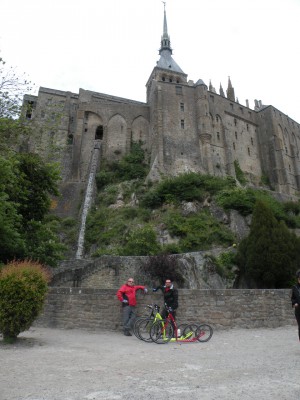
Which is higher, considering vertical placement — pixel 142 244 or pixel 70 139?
pixel 70 139

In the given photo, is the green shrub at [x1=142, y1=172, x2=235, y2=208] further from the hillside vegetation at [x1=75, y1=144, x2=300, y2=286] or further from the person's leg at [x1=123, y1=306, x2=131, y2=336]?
Answer: the person's leg at [x1=123, y1=306, x2=131, y2=336]

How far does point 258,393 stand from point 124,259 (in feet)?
48.6

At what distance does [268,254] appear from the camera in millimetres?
17875

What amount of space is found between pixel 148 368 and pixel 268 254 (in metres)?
14.4

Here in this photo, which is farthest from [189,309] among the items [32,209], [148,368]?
[32,209]

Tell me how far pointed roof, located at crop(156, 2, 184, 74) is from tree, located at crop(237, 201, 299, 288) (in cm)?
4387

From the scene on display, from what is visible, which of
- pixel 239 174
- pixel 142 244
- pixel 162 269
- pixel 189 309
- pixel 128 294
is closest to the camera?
pixel 128 294

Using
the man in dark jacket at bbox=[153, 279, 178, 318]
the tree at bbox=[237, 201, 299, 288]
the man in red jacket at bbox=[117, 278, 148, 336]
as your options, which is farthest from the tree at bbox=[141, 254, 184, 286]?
the man in dark jacket at bbox=[153, 279, 178, 318]

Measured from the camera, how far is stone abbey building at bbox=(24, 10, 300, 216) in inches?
1500

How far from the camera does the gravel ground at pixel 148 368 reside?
3.87 m

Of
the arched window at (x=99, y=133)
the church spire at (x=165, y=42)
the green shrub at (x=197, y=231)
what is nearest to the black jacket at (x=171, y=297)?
the green shrub at (x=197, y=231)

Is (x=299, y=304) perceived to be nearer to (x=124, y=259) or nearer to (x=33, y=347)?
(x=33, y=347)

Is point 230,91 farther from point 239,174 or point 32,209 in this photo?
point 32,209

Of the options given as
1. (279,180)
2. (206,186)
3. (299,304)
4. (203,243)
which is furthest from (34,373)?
(279,180)
